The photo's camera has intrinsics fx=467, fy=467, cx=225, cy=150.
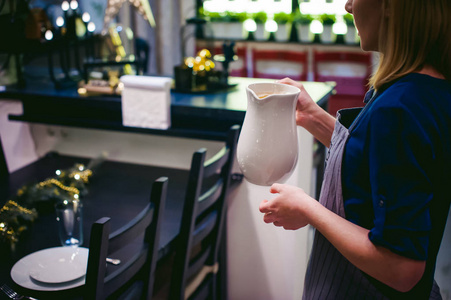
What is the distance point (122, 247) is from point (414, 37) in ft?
2.67

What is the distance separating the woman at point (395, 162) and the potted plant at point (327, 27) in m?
4.96

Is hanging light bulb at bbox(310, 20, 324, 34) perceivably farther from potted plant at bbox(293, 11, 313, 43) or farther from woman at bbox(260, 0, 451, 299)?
woman at bbox(260, 0, 451, 299)

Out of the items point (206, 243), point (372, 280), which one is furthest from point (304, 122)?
point (206, 243)

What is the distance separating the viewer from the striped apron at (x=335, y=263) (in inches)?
34.8

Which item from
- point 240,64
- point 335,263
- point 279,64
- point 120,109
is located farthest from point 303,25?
point 335,263

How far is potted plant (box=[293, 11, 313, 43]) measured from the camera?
5.62m

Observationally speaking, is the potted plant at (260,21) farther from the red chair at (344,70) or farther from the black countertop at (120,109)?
the black countertop at (120,109)

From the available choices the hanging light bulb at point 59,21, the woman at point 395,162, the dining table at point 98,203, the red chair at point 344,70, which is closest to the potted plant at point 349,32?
the red chair at point 344,70

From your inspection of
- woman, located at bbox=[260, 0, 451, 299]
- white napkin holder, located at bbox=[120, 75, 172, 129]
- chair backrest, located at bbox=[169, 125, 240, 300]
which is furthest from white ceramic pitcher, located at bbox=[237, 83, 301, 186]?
white napkin holder, located at bbox=[120, 75, 172, 129]

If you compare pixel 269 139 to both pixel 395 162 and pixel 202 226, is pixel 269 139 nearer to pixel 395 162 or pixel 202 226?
pixel 395 162

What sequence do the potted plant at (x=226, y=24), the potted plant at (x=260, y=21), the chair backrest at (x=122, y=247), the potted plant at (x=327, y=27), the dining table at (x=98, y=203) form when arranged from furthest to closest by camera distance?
the potted plant at (x=226, y=24), the potted plant at (x=260, y=21), the potted plant at (x=327, y=27), the dining table at (x=98, y=203), the chair backrest at (x=122, y=247)

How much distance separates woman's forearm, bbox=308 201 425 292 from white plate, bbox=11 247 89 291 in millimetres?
725

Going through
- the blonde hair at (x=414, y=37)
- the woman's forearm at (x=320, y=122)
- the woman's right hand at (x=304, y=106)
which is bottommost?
the woman's forearm at (x=320, y=122)

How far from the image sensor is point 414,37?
76cm
